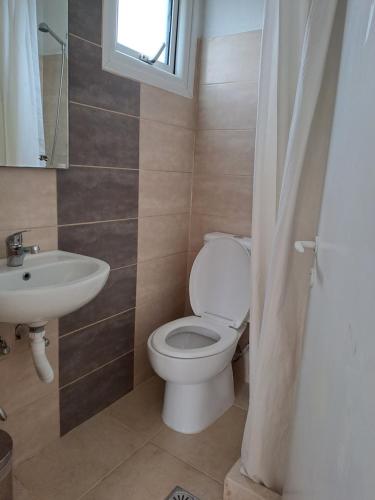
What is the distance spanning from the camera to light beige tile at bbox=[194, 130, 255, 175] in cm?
198

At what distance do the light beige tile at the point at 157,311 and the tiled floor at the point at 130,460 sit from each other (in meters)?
0.40

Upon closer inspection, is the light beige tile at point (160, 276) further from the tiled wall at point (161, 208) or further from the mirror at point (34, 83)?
the mirror at point (34, 83)

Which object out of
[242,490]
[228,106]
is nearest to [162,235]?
[228,106]

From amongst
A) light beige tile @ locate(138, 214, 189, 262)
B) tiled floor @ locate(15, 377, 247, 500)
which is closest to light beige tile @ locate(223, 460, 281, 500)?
tiled floor @ locate(15, 377, 247, 500)

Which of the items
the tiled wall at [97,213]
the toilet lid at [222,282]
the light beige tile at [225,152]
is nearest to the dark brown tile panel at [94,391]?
the tiled wall at [97,213]

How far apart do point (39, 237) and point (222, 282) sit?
0.95 m

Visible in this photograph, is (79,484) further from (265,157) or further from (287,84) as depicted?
(287,84)

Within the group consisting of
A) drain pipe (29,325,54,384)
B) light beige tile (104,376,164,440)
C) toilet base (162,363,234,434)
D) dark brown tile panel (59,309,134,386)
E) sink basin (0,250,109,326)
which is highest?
sink basin (0,250,109,326)

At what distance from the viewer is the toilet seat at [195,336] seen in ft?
5.41

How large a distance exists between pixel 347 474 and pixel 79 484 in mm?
1367

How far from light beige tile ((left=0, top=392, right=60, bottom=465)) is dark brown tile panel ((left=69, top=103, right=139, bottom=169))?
1036 mm

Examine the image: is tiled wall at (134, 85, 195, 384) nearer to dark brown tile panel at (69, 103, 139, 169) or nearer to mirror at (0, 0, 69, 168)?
dark brown tile panel at (69, 103, 139, 169)

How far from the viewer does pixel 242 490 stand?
1269mm

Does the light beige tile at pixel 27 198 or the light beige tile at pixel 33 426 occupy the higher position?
the light beige tile at pixel 27 198
